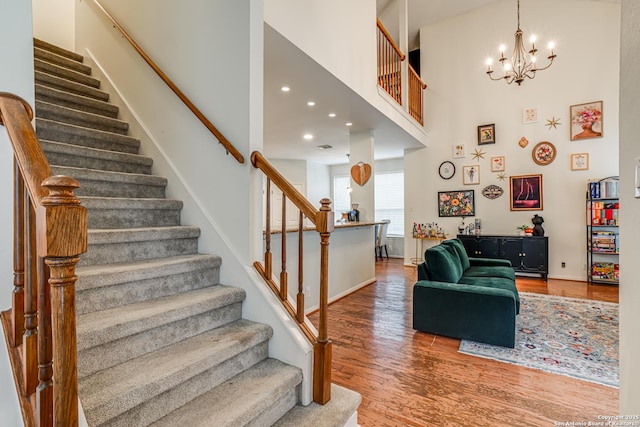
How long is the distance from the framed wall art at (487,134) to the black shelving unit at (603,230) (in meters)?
1.70

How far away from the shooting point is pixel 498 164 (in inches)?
227

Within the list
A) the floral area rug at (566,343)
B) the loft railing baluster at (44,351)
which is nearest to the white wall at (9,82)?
the loft railing baluster at (44,351)

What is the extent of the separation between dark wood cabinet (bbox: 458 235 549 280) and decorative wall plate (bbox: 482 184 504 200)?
0.88 meters

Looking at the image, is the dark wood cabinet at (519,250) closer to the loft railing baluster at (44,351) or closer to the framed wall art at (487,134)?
the framed wall art at (487,134)

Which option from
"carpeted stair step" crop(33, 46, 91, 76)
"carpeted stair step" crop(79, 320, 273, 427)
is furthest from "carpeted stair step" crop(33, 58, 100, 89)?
"carpeted stair step" crop(79, 320, 273, 427)

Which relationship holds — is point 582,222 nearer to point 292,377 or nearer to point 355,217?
point 355,217

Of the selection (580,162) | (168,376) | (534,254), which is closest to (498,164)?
(580,162)

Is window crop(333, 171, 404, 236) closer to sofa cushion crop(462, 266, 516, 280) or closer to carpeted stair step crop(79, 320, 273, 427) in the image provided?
sofa cushion crop(462, 266, 516, 280)

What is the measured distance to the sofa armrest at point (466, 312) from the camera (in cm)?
263

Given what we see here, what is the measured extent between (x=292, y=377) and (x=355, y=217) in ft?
12.1

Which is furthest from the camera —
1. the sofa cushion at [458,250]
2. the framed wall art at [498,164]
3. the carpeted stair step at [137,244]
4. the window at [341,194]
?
the window at [341,194]

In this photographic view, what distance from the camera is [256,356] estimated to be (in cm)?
170

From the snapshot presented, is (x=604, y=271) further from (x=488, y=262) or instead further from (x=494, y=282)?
(x=494, y=282)

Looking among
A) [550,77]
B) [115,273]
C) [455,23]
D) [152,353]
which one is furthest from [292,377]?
[455,23]
